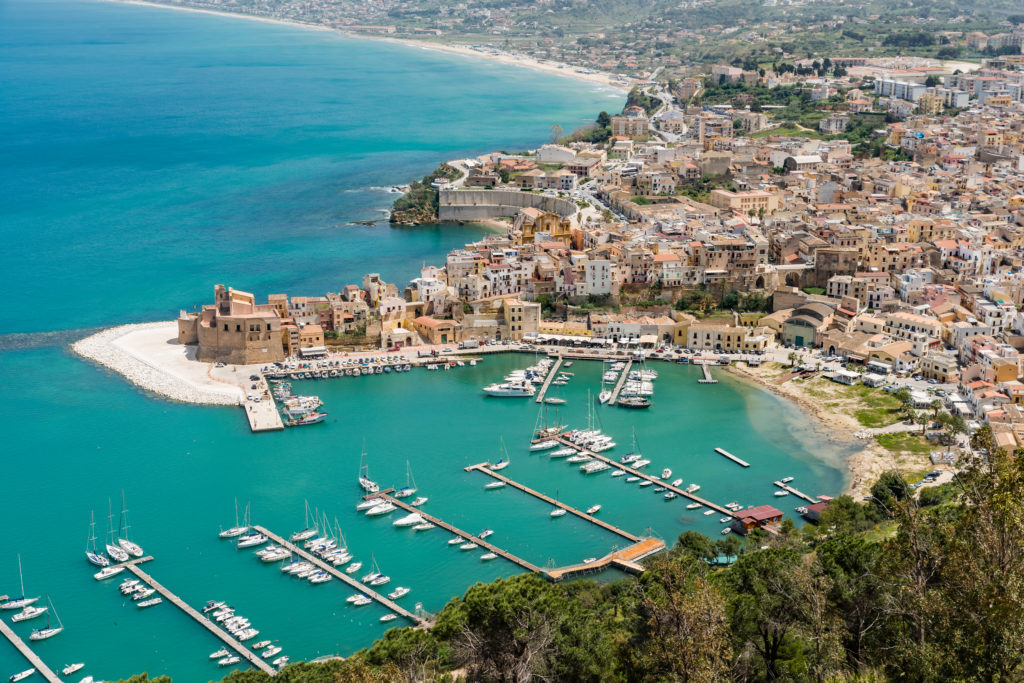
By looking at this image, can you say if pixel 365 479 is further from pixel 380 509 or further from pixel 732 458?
pixel 732 458

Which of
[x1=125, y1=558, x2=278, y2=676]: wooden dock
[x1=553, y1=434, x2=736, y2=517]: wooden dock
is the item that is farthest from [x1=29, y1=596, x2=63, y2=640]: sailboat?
[x1=553, y1=434, x2=736, y2=517]: wooden dock

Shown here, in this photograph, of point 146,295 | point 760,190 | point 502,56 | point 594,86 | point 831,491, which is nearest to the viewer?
point 831,491

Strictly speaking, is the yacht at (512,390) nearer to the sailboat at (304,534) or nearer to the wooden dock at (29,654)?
the sailboat at (304,534)

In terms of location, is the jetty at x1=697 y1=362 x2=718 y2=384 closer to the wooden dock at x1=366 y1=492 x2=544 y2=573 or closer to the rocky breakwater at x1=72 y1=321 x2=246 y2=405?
the wooden dock at x1=366 y1=492 x2=544 y2=573

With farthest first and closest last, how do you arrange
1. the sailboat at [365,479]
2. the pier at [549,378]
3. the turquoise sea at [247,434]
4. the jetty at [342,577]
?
the pier at [549,378]
the sailboat at [365,479]
the turquoise sea at [247,434]
the jetty at [342,577]

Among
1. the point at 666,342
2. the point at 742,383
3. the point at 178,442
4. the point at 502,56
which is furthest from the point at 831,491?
the point at 502,56

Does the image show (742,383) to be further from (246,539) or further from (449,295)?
(246,539)

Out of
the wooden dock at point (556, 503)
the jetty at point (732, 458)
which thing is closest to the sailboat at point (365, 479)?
the wooden dock at point (556, 503)
